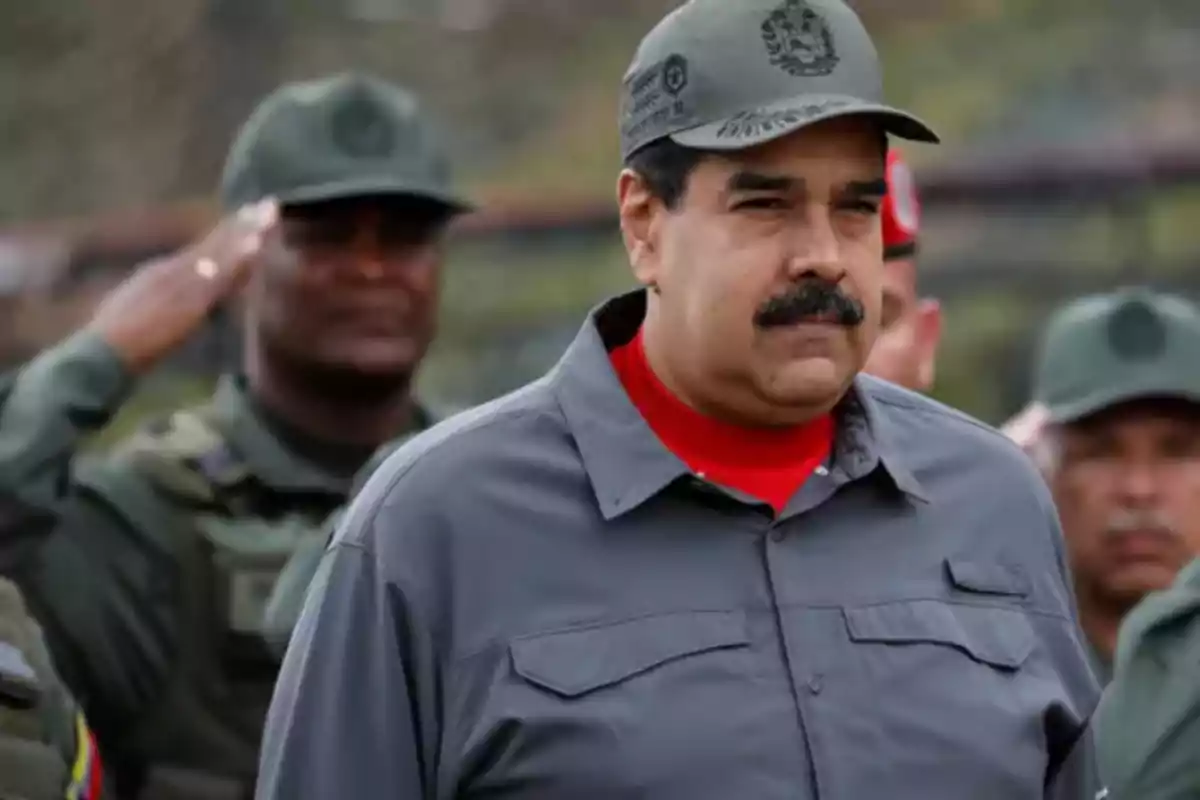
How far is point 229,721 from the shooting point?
5.65 m

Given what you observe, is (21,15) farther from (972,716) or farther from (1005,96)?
(972,716)

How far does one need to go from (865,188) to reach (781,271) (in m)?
0.14

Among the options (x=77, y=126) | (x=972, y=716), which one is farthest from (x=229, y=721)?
(x=77, y=126)

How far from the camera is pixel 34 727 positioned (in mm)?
4238

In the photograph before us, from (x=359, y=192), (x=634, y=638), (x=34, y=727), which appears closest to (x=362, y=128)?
(x=359, y=192)

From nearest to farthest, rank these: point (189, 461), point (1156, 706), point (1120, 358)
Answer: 1. point (1156, 706)
2. point (189, 461)
3. point (1120, 358)

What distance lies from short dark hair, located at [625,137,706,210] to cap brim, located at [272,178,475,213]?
7.67ft

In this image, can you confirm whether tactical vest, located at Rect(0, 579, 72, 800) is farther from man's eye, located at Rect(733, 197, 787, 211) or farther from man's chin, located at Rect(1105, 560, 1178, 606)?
man's chin, located at Rect(1105, 560, 1178, 606)

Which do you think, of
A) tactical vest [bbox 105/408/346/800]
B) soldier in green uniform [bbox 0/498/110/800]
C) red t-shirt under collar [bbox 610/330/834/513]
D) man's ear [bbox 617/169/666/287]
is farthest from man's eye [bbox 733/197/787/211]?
tactical vest [bbox 105/408/346/800]

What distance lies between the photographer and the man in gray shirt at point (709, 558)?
3.45m

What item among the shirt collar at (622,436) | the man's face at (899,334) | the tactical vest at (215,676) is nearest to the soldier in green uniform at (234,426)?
the tactical vest at (215,676)

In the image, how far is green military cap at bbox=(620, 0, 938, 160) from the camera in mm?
3537

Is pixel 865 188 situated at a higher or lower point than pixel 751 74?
lower

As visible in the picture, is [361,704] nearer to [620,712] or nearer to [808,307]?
[620,712]
